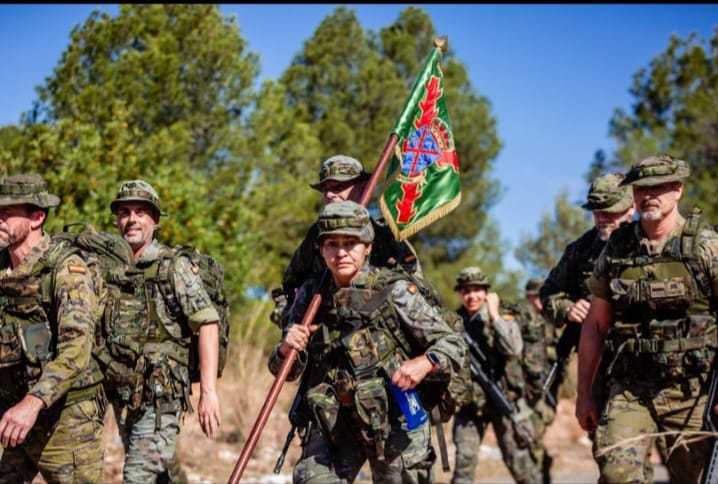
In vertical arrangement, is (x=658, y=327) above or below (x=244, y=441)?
above

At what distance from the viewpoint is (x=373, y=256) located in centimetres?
605

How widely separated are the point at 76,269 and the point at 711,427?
345cm

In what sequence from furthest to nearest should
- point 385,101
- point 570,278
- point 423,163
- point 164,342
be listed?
1. point 385,101
2. point 570,278
3. point 423,163
4. point 164,342

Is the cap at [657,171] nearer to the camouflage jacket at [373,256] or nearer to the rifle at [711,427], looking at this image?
the rifle at [711,427]

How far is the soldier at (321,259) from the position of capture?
5934mm

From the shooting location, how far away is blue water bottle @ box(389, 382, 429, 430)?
4.66 metres

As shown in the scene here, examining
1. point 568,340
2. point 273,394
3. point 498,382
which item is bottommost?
point 273,394

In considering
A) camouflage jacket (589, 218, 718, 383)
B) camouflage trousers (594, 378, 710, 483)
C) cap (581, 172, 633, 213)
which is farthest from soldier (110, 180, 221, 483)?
cap (581, 172, 633, 213)

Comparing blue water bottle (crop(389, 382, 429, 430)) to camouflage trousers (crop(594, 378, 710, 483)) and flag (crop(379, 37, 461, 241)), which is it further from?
flag (crop(379, 37, 461, 241))

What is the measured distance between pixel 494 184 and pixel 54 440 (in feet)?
82.3

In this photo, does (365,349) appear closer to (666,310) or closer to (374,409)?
(374,409)

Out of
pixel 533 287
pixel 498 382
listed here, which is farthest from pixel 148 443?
pixel 533 287

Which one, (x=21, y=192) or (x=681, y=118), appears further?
(x=681, y=118)

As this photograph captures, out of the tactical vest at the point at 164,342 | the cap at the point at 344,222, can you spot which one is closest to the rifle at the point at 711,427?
the cap at the point at 344,222
